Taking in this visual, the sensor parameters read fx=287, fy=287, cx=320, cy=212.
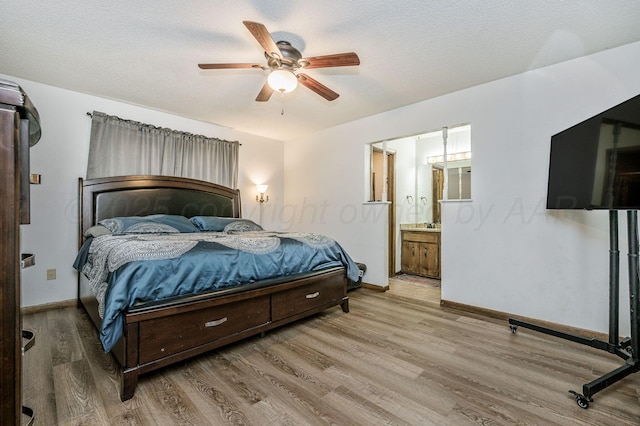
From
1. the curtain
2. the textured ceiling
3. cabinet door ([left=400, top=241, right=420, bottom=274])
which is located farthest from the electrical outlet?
cabinet door ([left=400, top=241, right=420, bottom=274])

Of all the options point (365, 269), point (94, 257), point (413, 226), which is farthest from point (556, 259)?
point (94, 257)

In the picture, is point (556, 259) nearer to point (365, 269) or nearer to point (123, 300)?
point (365, 269)

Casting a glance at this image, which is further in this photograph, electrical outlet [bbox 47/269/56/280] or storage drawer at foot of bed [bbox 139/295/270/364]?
electrical outlet [bbox 47/269/56/280]

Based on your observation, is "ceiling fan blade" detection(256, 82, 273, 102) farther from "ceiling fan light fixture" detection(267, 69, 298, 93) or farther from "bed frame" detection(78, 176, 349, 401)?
"bed frame" detection(78, 176, 349, 401)

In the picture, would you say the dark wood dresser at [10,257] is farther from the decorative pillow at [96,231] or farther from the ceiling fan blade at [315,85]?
the decorative pillow at [96,231]

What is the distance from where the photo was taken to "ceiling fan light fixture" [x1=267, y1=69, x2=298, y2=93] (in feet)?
7.30

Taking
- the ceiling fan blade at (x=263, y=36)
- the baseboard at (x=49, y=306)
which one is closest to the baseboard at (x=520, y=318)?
the ceiling fan blade at (x=263, y=36)

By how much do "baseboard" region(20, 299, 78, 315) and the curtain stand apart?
4.75 feet

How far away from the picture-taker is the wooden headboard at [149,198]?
3.32 meters

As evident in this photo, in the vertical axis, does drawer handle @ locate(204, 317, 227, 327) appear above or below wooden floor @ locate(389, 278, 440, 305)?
above

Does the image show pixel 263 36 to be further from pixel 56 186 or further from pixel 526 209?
pixel 56 186

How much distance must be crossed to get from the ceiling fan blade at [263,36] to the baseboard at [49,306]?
11.5ft

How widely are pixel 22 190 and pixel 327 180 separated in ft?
13.2

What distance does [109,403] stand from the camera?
1.61m
